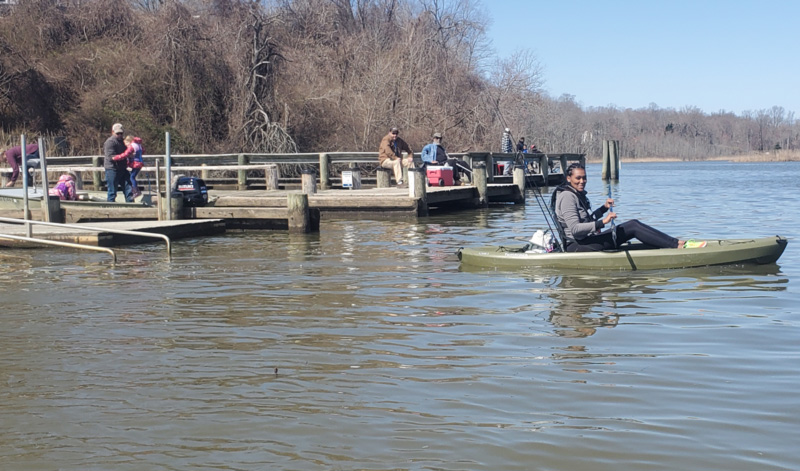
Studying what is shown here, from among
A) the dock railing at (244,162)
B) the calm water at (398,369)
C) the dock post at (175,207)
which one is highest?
the dock railing at (244,162)

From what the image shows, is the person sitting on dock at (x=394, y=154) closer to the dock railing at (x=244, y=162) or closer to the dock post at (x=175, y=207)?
the dock railing at (x=244, y=162)

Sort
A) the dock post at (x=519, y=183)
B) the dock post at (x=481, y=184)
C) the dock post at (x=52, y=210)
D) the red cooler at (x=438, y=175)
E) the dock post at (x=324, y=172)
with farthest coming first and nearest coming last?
1. the dock post at (x=519, y=183)
2. the dock post at (x=324, y=172)
3. the dock post at (x=481, y=184)
4. the red cooler at (x=438, y=175)
5. the dock post at (x=52, y=210)

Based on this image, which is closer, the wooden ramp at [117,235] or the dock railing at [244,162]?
the wooden ramp at [117,235]

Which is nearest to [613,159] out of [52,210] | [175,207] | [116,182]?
[116,182]

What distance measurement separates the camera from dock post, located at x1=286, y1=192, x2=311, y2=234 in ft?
52.7

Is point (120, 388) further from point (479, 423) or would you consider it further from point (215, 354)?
point (479, 423)

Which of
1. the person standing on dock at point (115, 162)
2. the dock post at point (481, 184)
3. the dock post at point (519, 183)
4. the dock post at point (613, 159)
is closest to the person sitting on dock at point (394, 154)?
the dock post at point (481, 184)

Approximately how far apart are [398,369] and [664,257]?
5.08m

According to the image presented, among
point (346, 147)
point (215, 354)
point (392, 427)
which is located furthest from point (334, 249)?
point (346, 147)

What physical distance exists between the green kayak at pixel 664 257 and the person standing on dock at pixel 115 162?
8.80 m

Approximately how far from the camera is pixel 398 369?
6.32 m

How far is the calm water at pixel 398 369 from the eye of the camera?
4.76m

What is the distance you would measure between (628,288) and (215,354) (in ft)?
15.1

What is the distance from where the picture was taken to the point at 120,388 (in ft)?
19.5
